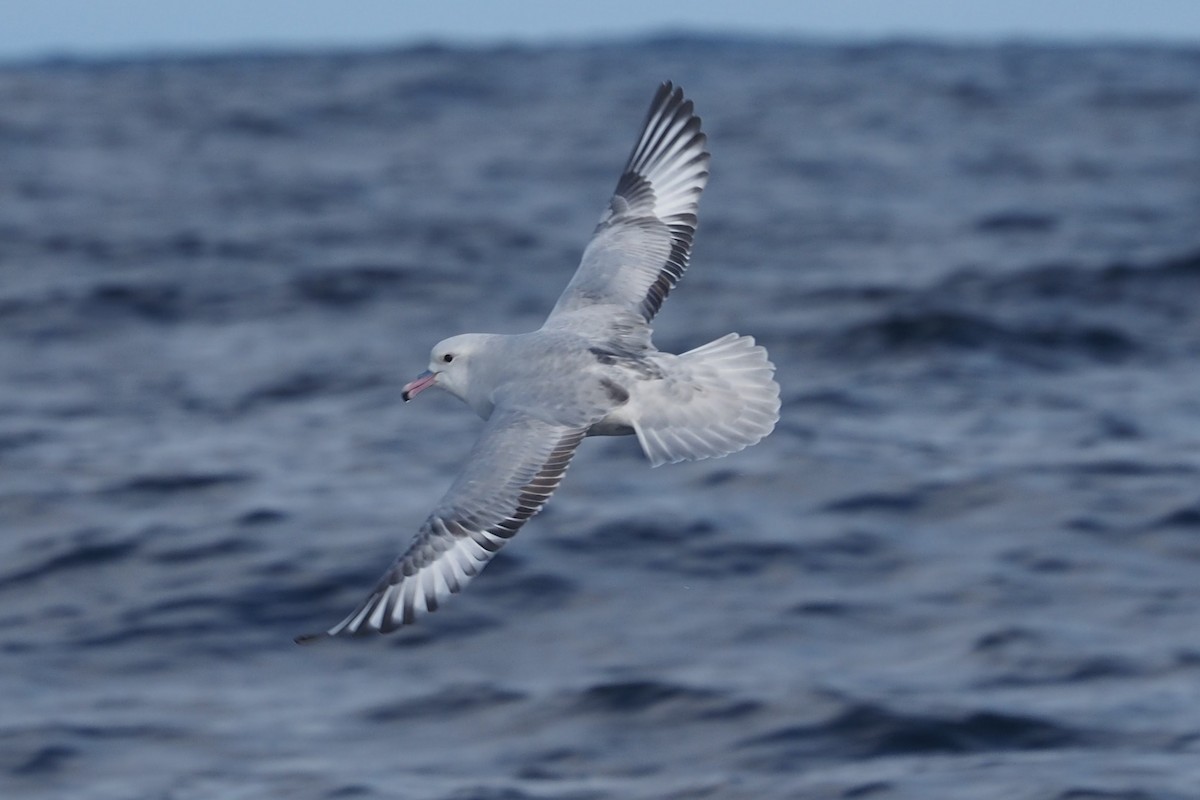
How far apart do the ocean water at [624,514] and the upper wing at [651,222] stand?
202 cm

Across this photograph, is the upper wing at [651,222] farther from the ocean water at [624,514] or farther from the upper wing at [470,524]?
the ocean water at [624,514]

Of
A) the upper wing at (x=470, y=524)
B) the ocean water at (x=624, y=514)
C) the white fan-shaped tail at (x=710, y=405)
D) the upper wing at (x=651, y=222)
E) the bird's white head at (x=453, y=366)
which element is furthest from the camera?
the ocean water at (x=624, y=514)

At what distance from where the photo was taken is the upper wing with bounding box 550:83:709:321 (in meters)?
6.43

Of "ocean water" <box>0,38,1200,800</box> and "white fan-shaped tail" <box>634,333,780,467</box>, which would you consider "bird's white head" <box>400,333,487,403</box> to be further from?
"ocean water" <box>0,38,1200,800</box>

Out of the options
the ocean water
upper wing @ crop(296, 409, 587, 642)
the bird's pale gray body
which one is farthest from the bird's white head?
the ocean water

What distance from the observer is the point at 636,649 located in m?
8.05

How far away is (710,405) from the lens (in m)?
5.70

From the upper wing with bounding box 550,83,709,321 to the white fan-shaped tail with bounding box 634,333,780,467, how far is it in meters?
0.57

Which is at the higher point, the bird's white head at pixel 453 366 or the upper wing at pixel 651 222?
the upper wing at pixel 651 222

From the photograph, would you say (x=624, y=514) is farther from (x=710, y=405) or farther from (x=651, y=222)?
(x=710, y=405)

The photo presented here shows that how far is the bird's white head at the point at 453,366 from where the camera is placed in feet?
19.4

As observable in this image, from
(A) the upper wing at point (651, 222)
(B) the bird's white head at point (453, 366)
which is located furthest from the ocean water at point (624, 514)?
(A) the upper wing at point (651, 222)

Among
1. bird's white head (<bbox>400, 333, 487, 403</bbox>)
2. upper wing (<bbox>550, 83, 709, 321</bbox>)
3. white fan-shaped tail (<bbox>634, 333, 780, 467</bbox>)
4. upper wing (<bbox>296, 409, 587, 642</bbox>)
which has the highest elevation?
upper wing (<bbox>550, 83, 709, 321</bbox>)

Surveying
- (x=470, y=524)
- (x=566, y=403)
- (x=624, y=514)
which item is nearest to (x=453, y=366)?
(x=566, y=403)
